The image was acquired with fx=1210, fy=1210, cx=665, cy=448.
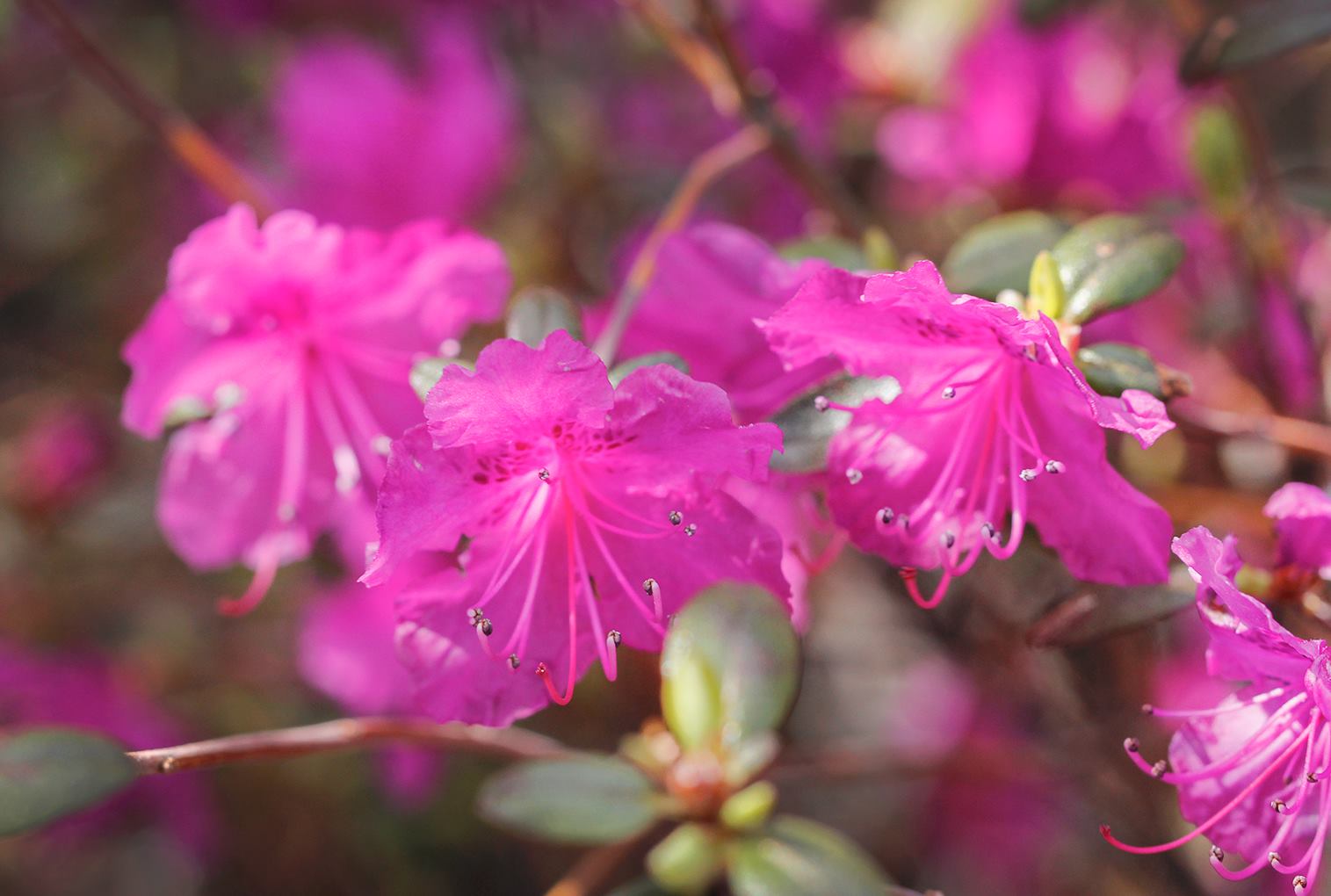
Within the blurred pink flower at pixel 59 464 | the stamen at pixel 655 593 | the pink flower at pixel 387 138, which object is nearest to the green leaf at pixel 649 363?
the stamen at pixel 655 593

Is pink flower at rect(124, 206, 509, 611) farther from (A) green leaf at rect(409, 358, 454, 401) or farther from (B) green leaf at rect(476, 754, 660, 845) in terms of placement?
(B) green leaf at rect(476, 754, 660, 845)

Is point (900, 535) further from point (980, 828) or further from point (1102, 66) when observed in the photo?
point (980, 828)

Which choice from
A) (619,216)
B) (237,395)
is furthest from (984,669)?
(237,395)

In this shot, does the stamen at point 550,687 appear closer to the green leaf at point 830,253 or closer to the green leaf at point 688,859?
the green leaf at point 688,859

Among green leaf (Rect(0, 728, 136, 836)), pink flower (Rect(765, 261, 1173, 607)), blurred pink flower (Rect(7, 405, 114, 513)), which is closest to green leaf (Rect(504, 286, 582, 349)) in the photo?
pink flower (Rect(765, 261, 1173, 607))

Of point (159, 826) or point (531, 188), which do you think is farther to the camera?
point (531, 188)

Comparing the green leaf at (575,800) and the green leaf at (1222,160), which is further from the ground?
the green leaf at (1222,160)

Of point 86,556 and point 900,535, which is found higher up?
point 900,535
